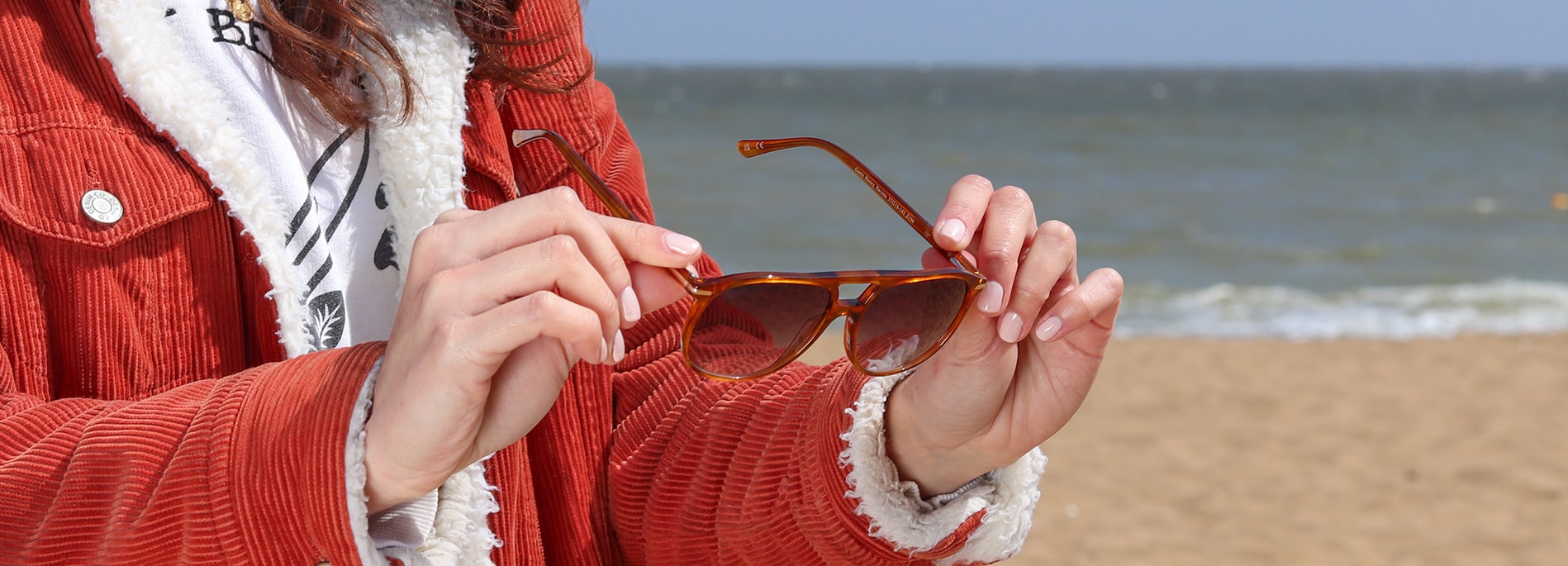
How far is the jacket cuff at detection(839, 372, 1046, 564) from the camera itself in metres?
1.14

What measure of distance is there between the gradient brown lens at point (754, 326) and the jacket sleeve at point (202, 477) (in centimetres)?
27

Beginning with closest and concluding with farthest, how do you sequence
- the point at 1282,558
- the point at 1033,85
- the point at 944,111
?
the point at 1282,558
the point at 944,111
the point at 1033,85

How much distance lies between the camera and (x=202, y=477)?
2.85 feet

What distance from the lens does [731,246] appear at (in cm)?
1100

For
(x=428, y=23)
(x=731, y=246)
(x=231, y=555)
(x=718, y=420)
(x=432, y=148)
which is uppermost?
(x=428, y=23)

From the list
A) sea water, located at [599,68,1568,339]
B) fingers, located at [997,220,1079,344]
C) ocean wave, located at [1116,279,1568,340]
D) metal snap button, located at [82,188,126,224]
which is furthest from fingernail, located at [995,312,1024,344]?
sea water, located at [599,68,1568,339]

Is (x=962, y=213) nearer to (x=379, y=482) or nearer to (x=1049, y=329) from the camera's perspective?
(x=1049, y=329)

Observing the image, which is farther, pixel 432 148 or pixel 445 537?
pixel 432 148

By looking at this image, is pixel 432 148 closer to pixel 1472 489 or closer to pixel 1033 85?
pixel 1472 489

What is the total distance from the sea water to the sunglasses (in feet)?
23.5

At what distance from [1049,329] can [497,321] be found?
0.47 m

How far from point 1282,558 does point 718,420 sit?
3.62 meters

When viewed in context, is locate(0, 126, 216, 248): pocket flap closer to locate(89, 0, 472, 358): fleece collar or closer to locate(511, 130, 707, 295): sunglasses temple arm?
locate(89, 0, 472, 358): fleece collar

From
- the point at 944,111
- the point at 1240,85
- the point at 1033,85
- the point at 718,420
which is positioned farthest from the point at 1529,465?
the point at 1240,85
